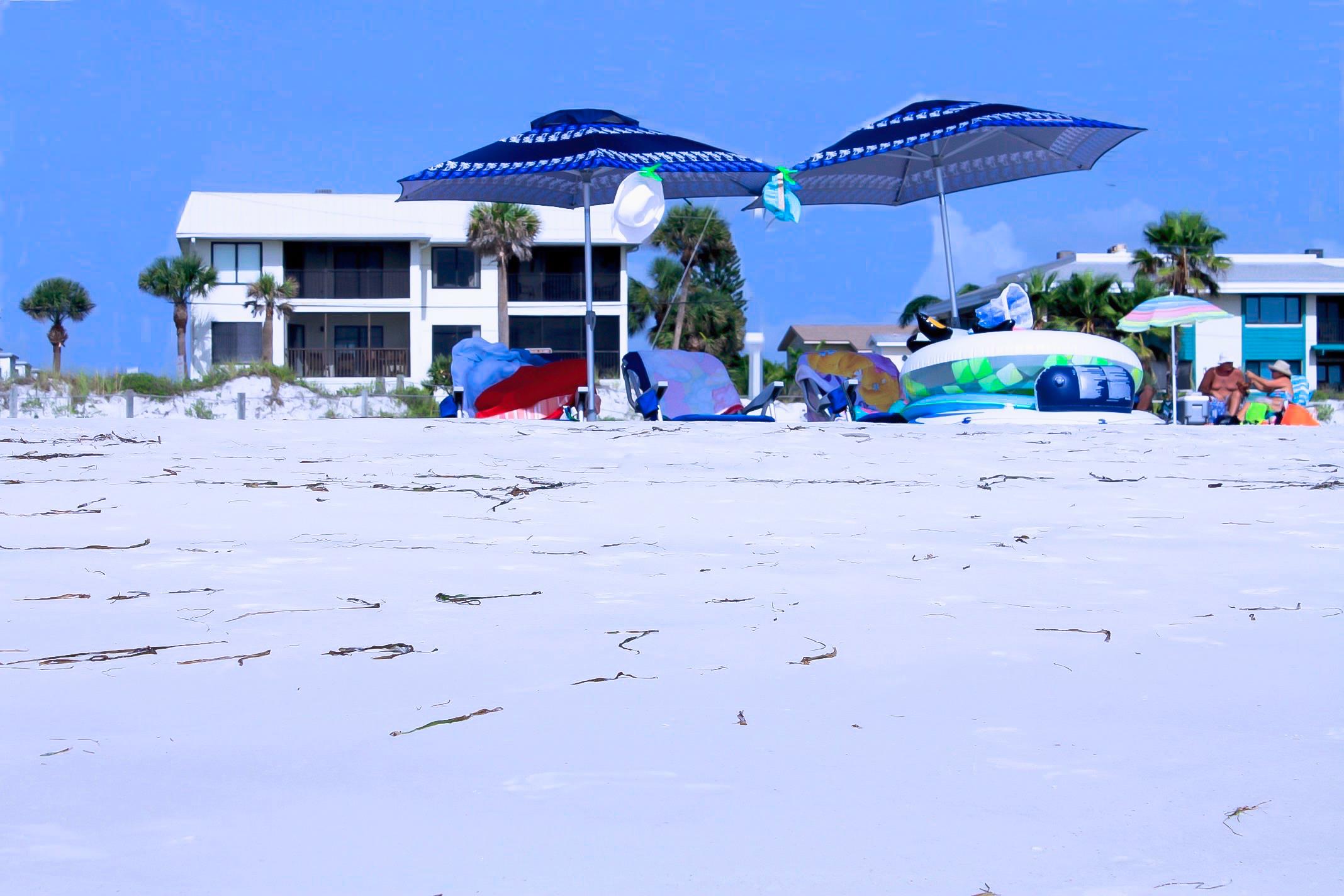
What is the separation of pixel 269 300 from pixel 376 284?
9.59ft

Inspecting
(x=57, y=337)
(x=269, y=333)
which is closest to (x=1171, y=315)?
(x=269, y=333)

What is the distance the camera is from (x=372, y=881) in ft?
3.79

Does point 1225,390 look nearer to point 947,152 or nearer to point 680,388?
point 947,152

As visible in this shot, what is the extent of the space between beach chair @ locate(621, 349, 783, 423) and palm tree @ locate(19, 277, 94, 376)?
143ft

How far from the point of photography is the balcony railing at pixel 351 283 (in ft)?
101

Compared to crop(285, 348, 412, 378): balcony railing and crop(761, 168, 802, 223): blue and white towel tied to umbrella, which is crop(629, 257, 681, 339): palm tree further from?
crop(761, 168, 802, 223): blue and white towel tied to umbrella

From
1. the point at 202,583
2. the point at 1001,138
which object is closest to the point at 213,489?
the point at 202,583

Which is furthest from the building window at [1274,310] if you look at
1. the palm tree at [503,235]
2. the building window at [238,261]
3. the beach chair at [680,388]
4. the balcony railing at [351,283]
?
the beach chair at [680,388]

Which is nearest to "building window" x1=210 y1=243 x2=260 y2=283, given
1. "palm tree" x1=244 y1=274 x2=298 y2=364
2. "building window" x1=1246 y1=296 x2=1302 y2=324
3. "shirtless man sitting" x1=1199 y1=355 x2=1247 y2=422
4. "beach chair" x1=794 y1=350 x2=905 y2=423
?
"palm tree" x1=244 y1=274 x2=298 y2=364

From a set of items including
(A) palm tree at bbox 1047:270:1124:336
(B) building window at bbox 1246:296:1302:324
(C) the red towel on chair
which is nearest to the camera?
(C) the red towel on chair

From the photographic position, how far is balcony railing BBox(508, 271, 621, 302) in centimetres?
3125

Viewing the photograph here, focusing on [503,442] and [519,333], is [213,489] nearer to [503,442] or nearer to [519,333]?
[503,442]

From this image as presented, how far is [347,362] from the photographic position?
102ft

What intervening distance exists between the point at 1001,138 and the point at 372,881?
10361 millimetres
